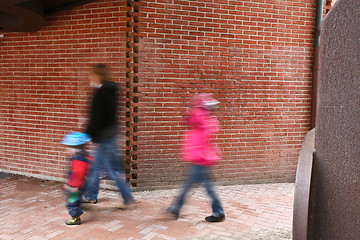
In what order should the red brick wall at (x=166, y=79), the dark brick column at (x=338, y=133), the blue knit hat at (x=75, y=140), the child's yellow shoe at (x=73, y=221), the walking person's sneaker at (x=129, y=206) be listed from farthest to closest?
the red brick wall at (x=166, y=79) → the walking person's sneaker at (x=129, y=206) → the child's yellow shoe at (x=73, y=221) → the blue knit hat at (x=75, y=140) → the dark brick column at (x=338, y=133)

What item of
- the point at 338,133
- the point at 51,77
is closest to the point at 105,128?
the point at 51,77

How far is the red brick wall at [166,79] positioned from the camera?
17.8 ft

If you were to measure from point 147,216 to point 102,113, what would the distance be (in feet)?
4.94

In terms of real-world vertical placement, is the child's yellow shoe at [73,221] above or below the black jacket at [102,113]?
below

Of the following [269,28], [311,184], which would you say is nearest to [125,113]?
[269,28]

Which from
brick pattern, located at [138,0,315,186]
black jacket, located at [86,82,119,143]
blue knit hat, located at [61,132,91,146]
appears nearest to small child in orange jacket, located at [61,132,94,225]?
blue knit hat, located at [61,132,91,146]

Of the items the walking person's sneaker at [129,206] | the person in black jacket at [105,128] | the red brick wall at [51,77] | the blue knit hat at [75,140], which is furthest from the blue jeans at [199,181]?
the red brick wall at [51,77]

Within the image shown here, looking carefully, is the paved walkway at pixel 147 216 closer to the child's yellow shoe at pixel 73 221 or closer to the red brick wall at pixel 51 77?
the child's yellow shoe at pixel 73 221

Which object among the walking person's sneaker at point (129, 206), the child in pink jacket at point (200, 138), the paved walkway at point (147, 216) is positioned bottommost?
the paved walkway at point (147, 216)

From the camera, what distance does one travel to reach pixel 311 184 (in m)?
1.56

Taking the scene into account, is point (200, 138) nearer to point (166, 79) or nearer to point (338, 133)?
point (166, 79)

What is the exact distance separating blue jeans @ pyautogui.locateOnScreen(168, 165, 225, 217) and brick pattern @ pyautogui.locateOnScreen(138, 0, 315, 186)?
1.47 meters

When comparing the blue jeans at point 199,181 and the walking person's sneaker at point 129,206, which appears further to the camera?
the walking person's sneaker at point 129,206

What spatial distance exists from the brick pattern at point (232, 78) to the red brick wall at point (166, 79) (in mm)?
17
